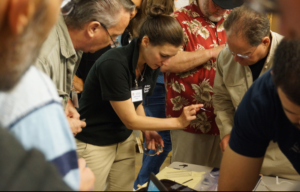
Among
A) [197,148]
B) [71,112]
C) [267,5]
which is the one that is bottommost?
[197,148]

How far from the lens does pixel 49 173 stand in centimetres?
38

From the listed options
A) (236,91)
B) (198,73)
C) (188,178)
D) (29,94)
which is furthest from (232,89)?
(29,94)

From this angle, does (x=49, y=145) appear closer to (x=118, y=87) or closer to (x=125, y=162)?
(x=118, y=87)

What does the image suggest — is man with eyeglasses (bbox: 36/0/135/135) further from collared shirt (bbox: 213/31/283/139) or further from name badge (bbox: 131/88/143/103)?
collared shirt (bbox: 213/31/283/139)

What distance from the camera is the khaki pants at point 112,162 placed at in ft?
5.31

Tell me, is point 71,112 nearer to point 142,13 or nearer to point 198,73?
point 198,73

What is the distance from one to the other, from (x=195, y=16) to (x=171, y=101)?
0.59m

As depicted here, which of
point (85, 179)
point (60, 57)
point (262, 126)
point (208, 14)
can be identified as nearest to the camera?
point (85, 179)

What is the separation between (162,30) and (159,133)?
111 cm

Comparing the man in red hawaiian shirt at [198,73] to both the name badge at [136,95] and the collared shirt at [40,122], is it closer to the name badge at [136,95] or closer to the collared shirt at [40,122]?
the name badge at [136,95]

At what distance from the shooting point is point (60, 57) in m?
1.17

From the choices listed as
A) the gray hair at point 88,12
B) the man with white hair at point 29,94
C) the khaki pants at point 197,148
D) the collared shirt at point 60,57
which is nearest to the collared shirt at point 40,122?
the man with white hair at point 29,94

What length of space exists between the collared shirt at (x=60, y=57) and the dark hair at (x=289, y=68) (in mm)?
785

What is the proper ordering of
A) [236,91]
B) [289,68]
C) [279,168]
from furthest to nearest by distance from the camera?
[236,91] < [279,168] < [289,68]
